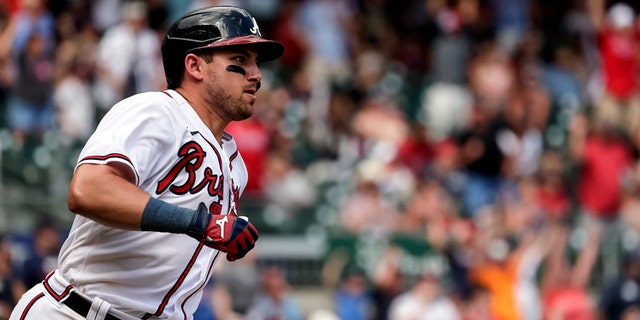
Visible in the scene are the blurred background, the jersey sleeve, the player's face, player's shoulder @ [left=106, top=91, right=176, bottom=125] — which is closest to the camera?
the jersey sleeve

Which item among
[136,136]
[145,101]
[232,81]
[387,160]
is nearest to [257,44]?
[232,81]

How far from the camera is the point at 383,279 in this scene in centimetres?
1023

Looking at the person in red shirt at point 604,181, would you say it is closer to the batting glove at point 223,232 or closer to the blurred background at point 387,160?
the blurred background at point 387,160

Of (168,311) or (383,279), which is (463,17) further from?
(168,311)

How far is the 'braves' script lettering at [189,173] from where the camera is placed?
13.0 ft

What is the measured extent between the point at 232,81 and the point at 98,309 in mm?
926

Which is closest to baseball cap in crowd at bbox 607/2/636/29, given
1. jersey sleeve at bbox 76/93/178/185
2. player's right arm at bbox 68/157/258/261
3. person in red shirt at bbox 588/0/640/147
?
person in red shirt at bbox 588/0/640/147

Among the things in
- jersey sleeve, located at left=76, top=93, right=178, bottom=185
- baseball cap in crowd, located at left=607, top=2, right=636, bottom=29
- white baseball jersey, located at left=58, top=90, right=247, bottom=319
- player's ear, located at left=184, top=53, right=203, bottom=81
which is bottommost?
baseball cap in crowd, located at left=607, top=2, right=636, bottom=29

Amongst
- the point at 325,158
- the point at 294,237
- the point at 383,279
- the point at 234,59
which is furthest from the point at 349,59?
the point at 234,59

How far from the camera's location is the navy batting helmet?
4062 mm

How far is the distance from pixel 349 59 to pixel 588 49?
10.5ft

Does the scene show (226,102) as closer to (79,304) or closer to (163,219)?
(163,219)

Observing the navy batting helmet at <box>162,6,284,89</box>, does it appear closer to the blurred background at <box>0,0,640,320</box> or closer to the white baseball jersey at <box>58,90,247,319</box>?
the white baseball jersey at <box>58,90,247,319</box>

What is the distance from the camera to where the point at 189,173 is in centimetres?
399
